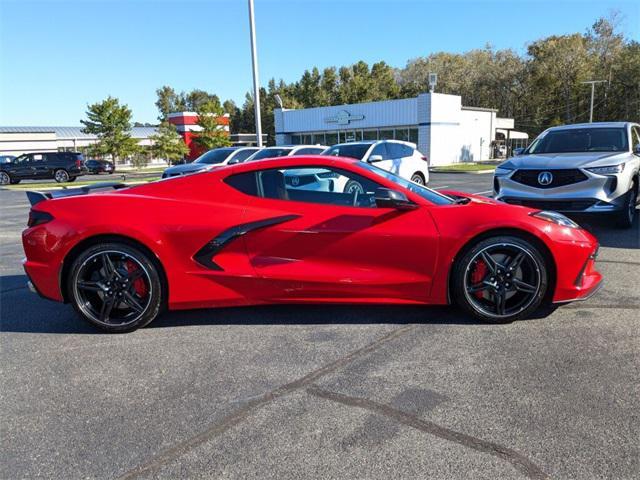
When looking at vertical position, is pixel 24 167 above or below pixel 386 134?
below

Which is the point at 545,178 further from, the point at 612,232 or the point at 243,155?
the point at 243,155

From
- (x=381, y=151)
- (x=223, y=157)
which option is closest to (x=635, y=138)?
(x=381, y=151)

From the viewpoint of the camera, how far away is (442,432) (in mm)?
2516

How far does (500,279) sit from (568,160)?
4.07m

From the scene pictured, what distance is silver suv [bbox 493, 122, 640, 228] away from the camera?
6.76 metres

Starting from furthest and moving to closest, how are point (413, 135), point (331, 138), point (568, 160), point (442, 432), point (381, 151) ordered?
point (331, 138) → point (413, 135) → point (381, 151) → point (568, 160) → point (442, 432)

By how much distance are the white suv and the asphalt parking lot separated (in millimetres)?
8475

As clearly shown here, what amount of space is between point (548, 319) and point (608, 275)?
5.72 feet

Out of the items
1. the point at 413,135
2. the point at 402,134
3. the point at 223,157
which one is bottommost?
the point at 223,157

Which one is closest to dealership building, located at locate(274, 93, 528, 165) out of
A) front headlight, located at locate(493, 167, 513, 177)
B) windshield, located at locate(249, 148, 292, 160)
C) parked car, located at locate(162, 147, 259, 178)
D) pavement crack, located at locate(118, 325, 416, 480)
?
parked car, located at locate(162, 147, 259, 178)

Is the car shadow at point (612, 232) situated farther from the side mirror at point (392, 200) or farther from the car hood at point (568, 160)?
the side mirror at point (392, 200)

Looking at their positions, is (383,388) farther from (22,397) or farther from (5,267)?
(5,267)

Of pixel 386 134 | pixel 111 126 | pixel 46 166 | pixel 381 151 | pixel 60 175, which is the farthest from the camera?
pixel 111 126

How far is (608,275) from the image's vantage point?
5266 millimetres
